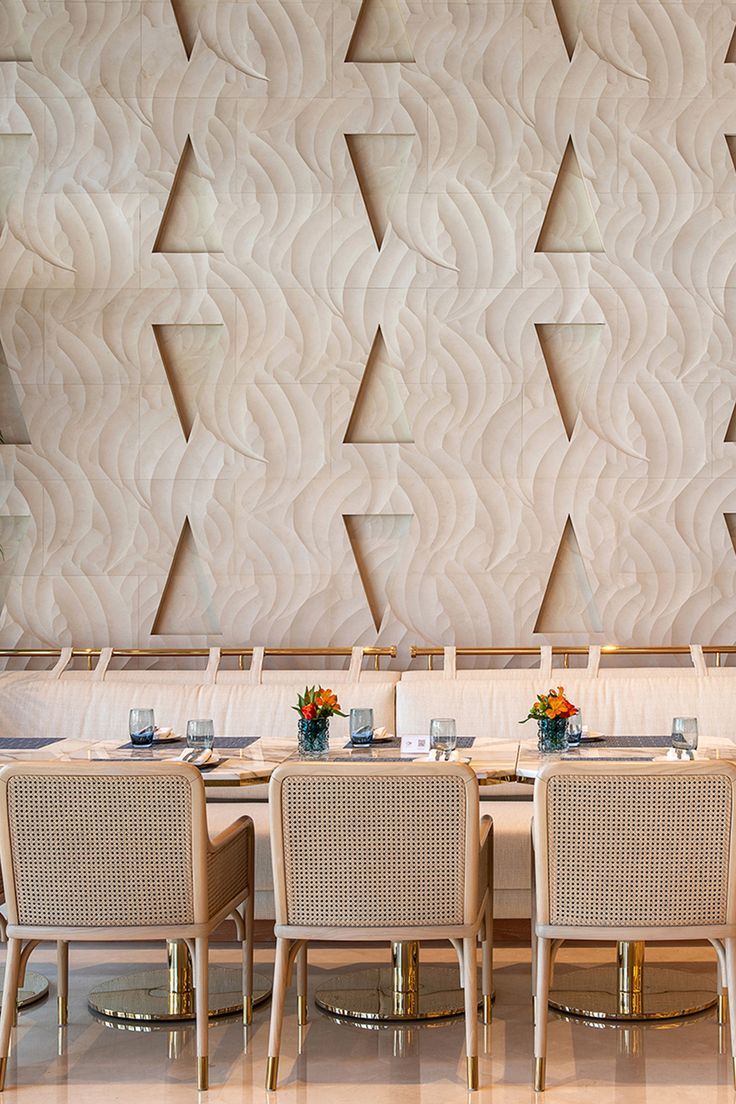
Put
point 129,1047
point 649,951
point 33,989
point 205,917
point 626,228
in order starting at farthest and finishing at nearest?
point 626,228 → point 649,951 → point 33,989 → point 129,1047 → point 205,917

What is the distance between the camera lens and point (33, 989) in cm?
359

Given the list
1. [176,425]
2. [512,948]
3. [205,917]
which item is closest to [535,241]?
[176,425]

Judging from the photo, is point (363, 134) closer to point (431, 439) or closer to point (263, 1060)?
point (431, 439)

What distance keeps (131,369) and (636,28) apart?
242cm

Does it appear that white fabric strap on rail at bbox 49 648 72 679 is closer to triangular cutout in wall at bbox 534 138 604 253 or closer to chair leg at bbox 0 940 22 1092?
chair leg at bbox 0 940 22 1092

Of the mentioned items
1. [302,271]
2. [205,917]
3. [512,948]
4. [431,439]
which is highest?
[302,271]

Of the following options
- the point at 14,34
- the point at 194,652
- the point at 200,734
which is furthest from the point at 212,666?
the point at 14,34

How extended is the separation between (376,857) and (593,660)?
1978 millimetres

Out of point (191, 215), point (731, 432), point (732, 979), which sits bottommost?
point (732, 979)

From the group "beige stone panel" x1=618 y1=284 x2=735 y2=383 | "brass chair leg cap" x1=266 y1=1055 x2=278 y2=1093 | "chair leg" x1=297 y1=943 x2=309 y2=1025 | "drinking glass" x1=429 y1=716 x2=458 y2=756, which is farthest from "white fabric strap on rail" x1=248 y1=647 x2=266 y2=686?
"brass chair leg cap" x1=266 y1=1055 x2=278 y2=1093

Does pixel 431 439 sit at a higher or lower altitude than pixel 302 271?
lower

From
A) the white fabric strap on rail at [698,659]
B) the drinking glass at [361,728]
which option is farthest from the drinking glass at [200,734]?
the white fabric strap on rail at [698,659]

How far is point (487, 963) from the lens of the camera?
334 cm

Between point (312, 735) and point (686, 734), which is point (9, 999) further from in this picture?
point (686, 734)
